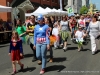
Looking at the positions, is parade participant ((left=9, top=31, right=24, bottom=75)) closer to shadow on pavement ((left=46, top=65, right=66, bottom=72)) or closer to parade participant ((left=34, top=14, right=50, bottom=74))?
parade participant ((left=34, top=14, right=50, bottom=74))

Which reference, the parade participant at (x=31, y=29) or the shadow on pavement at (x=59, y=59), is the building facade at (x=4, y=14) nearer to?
the parade participant at (x=31, y=29)

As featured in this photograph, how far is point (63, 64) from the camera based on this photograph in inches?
339

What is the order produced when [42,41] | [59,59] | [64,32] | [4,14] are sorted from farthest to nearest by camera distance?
[4,14] → [64,32] → [59,59] → [42,41]

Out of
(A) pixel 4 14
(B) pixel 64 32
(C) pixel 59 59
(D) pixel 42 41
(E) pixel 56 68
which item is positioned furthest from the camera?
(A) pixel 4 14

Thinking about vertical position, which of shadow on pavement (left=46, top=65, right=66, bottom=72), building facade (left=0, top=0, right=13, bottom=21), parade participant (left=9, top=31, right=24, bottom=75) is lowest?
shadow on pavement (left=46, top=65, right=66, bottom=72)

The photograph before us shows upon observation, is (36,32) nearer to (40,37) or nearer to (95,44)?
(40,37)

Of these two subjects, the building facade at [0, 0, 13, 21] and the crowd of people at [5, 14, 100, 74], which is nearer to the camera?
the crowd of people at [5, 14, 100, 74]

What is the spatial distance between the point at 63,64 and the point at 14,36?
7.43 ft

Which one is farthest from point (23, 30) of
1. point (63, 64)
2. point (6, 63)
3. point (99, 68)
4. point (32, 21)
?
point (99, 68)

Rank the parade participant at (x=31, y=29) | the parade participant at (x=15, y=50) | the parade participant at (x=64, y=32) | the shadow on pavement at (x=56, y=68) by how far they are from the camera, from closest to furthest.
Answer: the parade participant at (x=15, y=50) → the shadow on pavement at (x=56, y=68) → the parade participant at (x=31, y=29) → the parade participant at (x=64, y=32)

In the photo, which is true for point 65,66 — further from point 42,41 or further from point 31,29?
point 31,29

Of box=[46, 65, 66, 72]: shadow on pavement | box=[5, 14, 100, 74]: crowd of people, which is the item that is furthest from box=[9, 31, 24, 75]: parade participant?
box=[46, 65, 66, 72]: shadow on pavement

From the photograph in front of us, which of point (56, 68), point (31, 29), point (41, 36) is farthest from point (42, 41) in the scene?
point (31, 29)

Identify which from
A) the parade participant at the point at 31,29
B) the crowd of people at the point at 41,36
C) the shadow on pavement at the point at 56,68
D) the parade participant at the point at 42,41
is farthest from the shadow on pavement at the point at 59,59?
the parade participant at the point at 42,41
